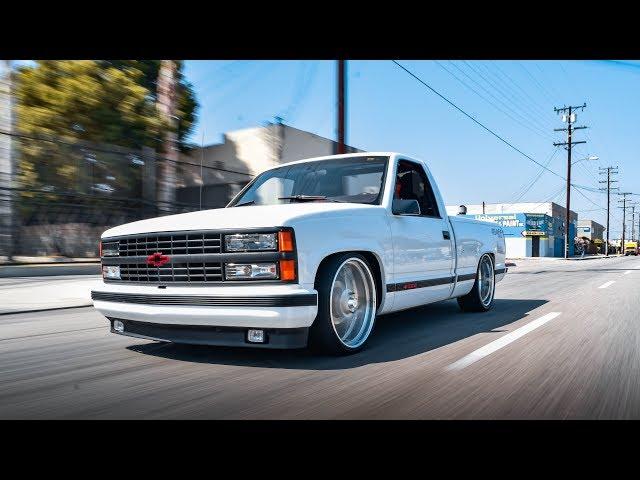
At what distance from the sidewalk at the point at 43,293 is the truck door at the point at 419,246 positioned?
13.0 ft

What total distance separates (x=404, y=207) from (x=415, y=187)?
1.77ft

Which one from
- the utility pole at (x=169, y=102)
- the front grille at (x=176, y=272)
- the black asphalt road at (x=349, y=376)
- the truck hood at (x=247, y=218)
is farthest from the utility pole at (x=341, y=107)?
the front grille at (x=176, y=272)

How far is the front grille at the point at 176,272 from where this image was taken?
390 cm

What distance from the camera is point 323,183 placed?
5.40 meters

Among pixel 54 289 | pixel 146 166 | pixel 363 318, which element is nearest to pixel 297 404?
pixel 363 318

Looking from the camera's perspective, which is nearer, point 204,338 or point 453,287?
Answer: point 204,338

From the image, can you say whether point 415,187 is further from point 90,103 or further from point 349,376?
point 90,103

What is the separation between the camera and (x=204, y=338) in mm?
3895

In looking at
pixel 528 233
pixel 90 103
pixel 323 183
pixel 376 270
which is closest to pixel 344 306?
pixel 376 270

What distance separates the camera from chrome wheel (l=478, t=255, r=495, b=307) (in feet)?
Result: 23.7
